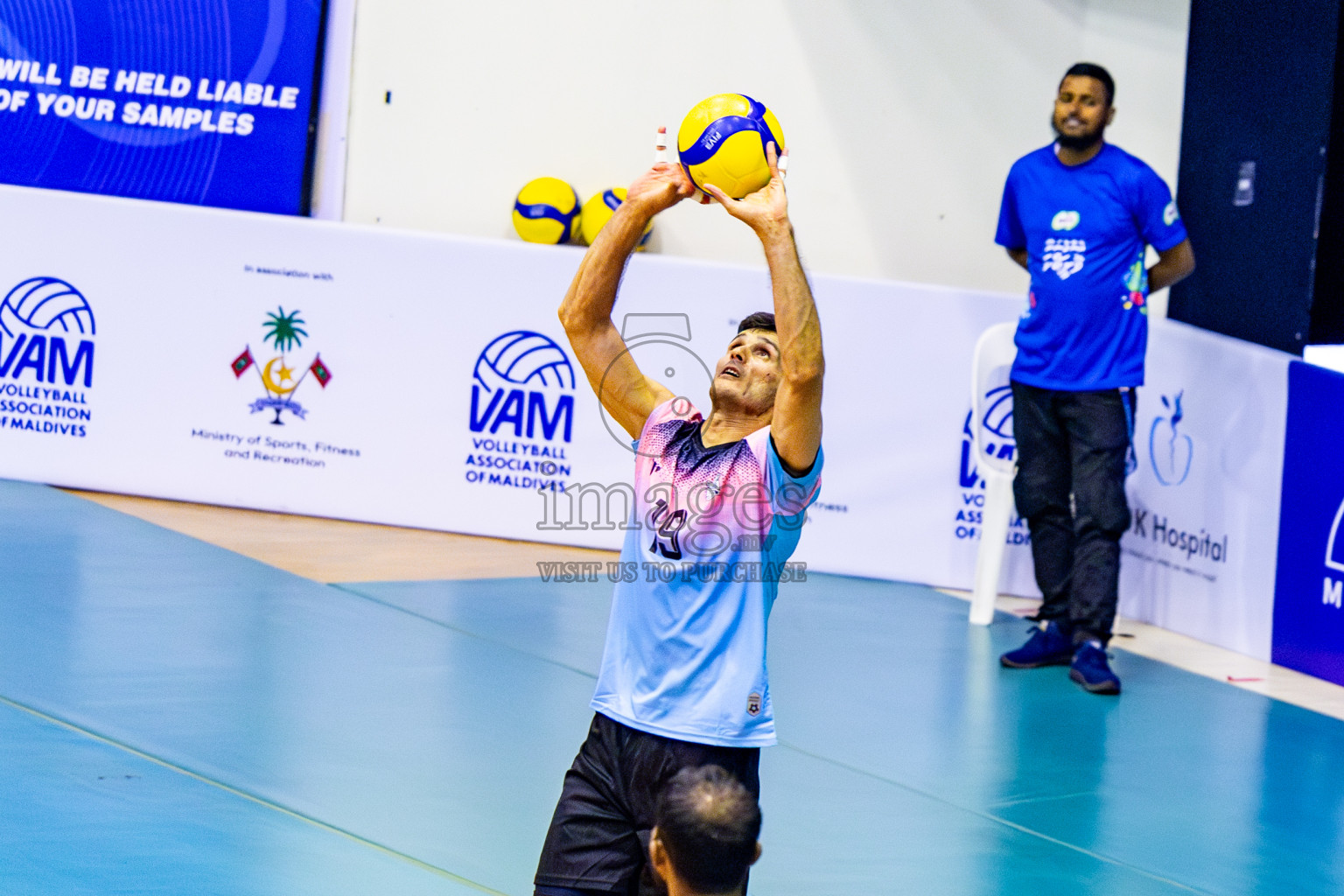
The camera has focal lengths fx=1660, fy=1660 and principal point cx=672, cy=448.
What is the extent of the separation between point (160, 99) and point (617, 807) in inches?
307

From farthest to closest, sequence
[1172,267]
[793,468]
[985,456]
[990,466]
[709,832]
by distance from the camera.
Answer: [985,456] → [990,466] → [1172,267] → [793,468] → [709,832]

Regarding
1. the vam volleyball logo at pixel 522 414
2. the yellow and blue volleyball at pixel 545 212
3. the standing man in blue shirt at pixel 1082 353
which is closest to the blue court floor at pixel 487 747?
the standing man in blue shirt at pixel 1082 353

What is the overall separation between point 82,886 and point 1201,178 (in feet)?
23.6

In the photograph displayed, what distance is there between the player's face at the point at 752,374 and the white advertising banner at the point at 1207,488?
5.17 m

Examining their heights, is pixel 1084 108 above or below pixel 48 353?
above

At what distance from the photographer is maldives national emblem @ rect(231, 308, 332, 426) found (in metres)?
9.71

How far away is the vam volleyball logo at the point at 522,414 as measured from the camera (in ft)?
31.2

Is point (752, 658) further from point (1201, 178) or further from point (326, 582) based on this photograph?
point (1201, 178)

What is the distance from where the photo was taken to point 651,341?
9.43 m

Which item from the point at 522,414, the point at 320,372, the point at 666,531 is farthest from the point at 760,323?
the point at 320,372

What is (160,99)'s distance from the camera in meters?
10.2

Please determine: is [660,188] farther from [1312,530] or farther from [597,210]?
[597,210]

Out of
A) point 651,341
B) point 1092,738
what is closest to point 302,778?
point 1092,738

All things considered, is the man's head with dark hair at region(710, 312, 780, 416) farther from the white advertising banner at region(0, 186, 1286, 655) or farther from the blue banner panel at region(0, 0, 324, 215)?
the blue banner panel at region(0, 0, 324, 215)
